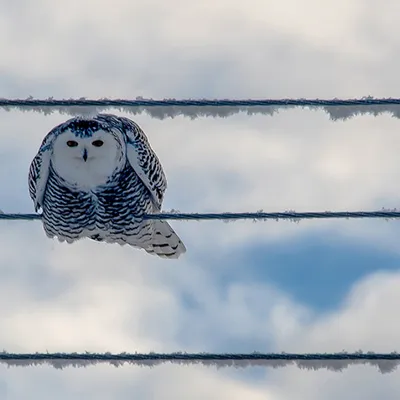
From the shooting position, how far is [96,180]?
432 centimetres

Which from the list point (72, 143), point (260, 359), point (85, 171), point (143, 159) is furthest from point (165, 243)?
point (260, 359)

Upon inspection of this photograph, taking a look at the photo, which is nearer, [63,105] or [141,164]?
[63,105]

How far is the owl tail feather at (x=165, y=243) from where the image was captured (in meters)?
4.99

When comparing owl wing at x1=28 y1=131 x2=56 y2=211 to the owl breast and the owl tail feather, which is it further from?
the owl tail feather

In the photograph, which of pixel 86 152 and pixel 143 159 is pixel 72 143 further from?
pixel 143 159

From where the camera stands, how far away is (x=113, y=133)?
4.29 metres

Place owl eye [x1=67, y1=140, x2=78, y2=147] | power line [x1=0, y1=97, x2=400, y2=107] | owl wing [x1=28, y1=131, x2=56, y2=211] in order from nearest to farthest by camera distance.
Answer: power line [x1=0, y1=97, x2=400, y2=107]
owl eye [x1=67, y1=140, x2=78, y2=147]
owl wing [x1=28, y1=131, x2=56, y2=211]

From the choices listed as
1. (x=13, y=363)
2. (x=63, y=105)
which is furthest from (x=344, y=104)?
(x=13, y=363)

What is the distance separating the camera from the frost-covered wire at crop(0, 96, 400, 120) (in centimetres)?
276

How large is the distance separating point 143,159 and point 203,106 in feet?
5.45

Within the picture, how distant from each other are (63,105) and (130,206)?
1.66m

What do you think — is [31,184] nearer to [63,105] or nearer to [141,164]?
[141,164]

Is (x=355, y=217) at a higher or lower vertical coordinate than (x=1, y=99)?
lower

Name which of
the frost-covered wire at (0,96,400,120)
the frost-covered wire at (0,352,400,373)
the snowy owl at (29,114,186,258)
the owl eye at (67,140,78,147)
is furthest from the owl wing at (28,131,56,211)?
the frost-covered wire at (0,352,400,373)
